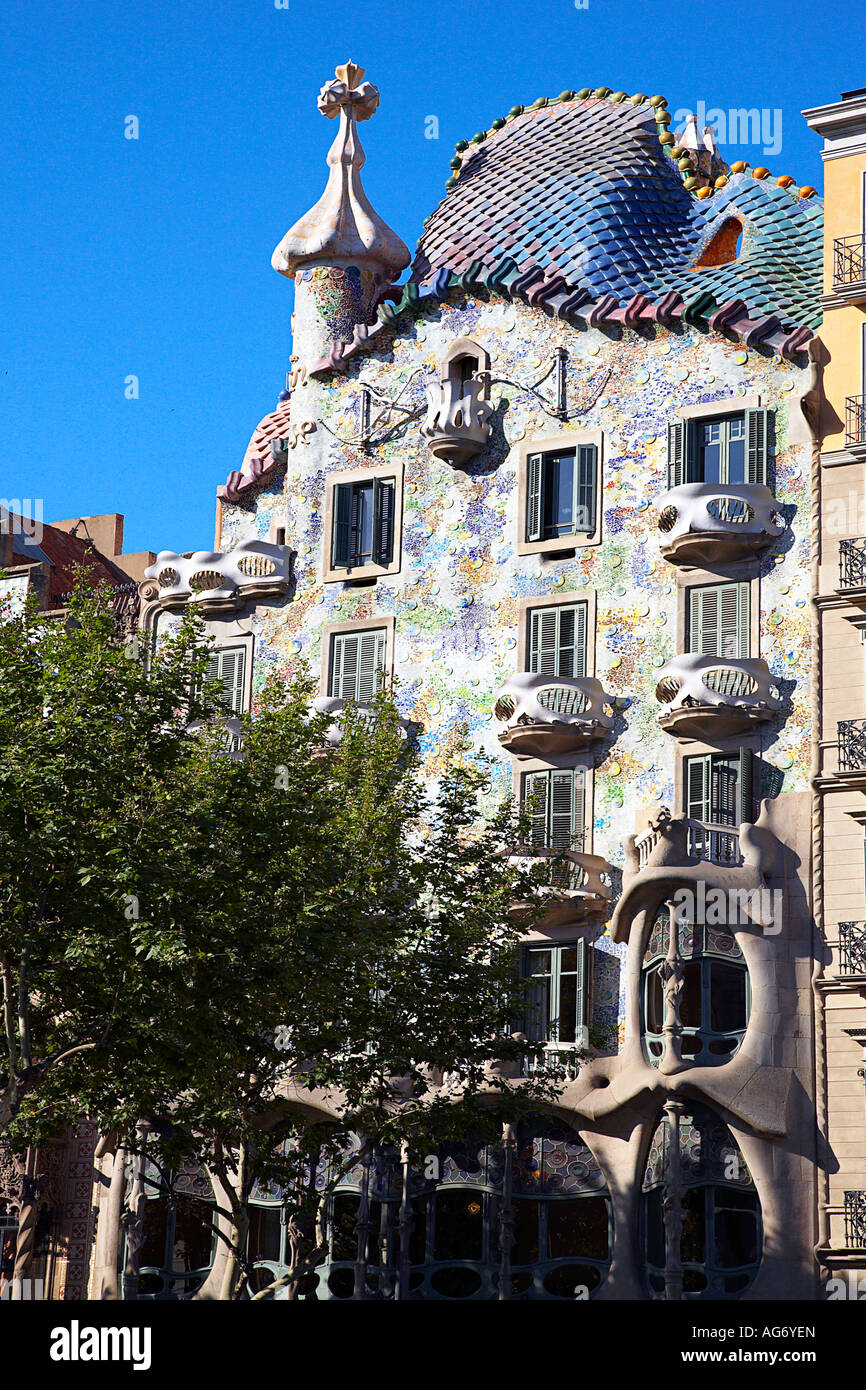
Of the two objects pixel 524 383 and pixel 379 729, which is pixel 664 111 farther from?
pixel 379 729

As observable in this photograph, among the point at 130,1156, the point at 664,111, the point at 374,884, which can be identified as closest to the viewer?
the point at 374,884

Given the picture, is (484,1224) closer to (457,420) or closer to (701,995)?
(701,995)

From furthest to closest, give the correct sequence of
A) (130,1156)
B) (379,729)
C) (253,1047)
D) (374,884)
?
(130,1156) < (379,729) < (374,884) < (253,1047)

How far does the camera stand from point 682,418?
37250mm

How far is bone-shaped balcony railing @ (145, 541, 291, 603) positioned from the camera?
135ft

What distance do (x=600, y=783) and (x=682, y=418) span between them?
6.54m

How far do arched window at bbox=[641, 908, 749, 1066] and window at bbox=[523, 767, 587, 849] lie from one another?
281 cm

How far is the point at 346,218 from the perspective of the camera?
42.1 m

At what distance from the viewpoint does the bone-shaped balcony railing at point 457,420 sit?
3931 centimetres

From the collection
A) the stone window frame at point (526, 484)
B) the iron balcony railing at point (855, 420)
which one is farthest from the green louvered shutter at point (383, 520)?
the iron balcony railing at point (855, 420)

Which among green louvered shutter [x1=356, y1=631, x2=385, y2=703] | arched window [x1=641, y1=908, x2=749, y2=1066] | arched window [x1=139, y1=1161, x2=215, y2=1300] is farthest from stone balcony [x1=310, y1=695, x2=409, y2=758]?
arched window [x1=139, y1=1161, x2=215, y2=1300]

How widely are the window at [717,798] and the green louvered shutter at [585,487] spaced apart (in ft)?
16.4

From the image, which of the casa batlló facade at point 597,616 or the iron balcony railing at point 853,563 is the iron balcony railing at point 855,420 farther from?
the iron balcony railing at point 853,563
